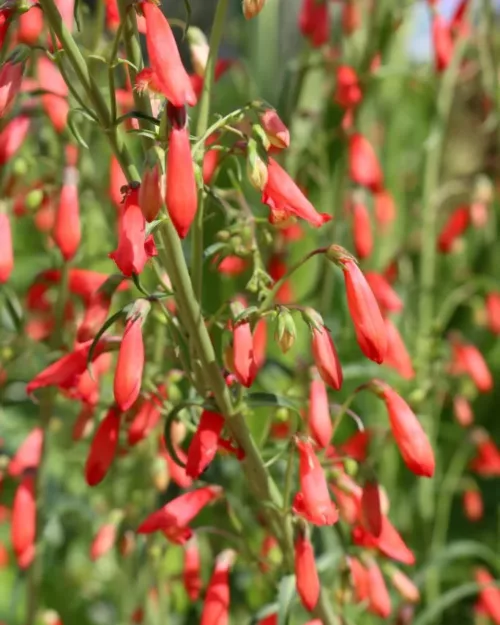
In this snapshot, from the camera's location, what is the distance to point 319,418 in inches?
39.3

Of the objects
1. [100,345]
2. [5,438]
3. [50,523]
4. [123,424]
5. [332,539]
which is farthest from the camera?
[5,438]

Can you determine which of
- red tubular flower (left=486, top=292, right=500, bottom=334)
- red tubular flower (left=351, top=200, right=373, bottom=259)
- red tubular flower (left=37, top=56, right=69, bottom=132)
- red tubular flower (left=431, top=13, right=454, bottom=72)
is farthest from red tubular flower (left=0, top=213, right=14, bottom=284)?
red tubular flower (left=486, top=292, right=500, bottom=334)

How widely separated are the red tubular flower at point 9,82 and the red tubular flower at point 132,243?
0.18m

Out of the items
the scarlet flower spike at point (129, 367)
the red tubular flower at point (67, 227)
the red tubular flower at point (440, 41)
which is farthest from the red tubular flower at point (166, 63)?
the red tubular flower at point (440, 41)

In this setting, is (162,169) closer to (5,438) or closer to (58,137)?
(58,137)

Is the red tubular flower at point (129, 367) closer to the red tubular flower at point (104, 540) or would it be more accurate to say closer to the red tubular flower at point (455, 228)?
the red tubular flower at point (104, 540)

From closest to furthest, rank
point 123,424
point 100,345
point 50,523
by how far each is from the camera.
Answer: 1. point 100,345
2. point 123,424
3. point 50,523

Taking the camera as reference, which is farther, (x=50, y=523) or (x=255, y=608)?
(x=255, y=608)

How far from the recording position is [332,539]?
5.08 feet

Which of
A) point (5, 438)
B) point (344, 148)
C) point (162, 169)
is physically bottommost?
point (5, 438)

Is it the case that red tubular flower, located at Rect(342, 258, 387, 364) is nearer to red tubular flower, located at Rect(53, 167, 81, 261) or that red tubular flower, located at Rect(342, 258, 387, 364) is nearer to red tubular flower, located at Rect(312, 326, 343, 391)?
red tubular flower, located at Rect(312, 326, 343, 391)

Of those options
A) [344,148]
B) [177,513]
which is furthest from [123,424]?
[344,148]

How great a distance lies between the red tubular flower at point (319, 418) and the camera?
98cm

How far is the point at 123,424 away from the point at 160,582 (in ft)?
1.27
